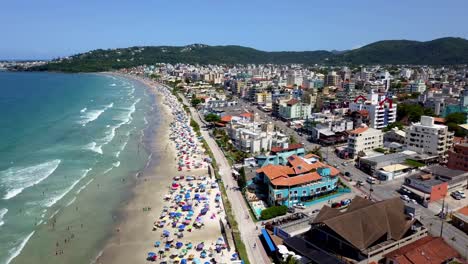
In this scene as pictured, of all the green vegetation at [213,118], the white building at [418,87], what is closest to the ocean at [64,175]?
the green vegetation at [213,118]

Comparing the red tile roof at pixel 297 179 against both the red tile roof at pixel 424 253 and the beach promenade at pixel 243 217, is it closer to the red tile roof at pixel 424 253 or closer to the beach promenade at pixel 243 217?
the beach promenade at pixel 243 217

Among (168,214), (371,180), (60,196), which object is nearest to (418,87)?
(371,180)

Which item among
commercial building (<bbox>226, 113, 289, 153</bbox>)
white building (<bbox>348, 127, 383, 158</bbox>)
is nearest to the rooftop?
white building (<bbox>348, 127, 383, 158</bbox>)

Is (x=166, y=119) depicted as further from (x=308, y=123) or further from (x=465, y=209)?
(x=465, y=209)

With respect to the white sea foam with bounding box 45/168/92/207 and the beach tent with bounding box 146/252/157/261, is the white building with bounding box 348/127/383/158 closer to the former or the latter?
the beach tent with bounding box 146/252/157/261

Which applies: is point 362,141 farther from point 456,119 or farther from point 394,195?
point 456,119
